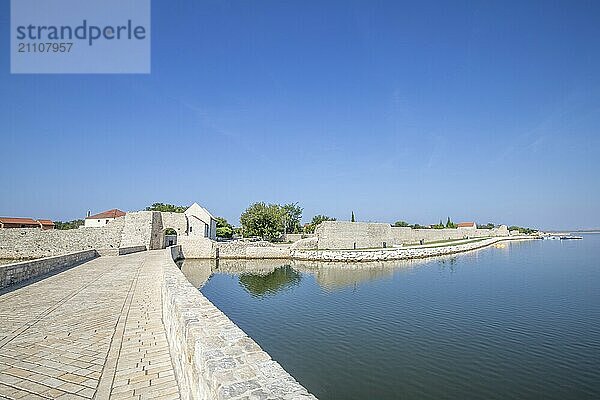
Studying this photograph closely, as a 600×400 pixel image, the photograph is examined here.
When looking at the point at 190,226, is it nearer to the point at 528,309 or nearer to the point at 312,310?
the point at 312,310

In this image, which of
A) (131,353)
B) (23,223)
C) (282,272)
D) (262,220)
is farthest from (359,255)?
(23,223)

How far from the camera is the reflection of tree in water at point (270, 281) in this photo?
17797 millimetres

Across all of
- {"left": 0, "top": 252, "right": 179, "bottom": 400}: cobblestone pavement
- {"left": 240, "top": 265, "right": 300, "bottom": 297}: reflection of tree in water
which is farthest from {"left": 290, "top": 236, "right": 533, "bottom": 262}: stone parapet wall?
{"left": 0, "top": 252, "right": 179, "bottom": 400}: cobblestone pavement

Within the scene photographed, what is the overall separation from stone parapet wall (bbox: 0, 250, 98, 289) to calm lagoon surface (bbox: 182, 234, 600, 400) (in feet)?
20.4

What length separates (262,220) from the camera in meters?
44.5

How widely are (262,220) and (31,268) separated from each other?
1313 inches

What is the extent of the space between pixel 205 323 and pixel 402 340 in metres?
6.87

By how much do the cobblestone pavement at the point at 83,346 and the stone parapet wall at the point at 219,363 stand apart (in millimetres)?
436

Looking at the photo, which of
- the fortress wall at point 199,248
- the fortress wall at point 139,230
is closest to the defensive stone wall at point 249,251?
the fortress wall at point 199,248

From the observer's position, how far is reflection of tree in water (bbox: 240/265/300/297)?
17.8 metres

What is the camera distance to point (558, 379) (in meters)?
7.11

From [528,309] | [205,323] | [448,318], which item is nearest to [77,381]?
[205,323]

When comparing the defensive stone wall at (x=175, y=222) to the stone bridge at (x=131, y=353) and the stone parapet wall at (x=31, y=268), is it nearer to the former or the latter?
the stone parapet wall at (x=31, y=268)

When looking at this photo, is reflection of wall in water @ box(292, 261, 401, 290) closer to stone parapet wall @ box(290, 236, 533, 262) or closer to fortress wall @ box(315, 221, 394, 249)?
stone parapet wall @ box(290, 236, 533, 262)
